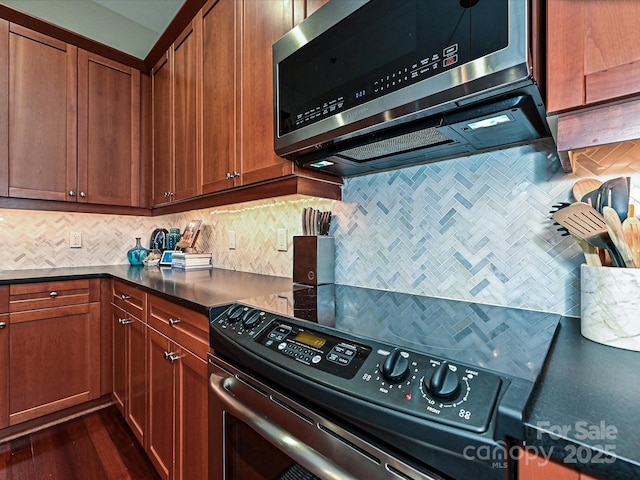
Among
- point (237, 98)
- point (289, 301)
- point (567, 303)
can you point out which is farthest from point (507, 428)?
point (237, 98)

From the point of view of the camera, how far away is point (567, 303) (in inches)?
34.2

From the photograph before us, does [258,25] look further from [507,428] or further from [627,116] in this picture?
[507,428]

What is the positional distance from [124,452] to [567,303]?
2159mm

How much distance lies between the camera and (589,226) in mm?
676

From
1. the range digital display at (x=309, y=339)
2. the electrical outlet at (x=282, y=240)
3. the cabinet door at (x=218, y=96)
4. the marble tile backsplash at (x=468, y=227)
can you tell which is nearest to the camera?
the range digital display at (x=309, y=339)

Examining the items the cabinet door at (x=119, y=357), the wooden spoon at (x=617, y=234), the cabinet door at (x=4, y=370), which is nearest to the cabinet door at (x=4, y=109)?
the cabinet door at (x=4, y=370)

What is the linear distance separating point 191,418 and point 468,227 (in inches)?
47.9

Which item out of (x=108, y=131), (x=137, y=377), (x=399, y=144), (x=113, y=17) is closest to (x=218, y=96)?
(x=399, y=144)

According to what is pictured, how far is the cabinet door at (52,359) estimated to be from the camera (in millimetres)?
1816

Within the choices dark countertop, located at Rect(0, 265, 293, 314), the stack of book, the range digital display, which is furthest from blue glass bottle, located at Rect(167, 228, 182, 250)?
the range digital display

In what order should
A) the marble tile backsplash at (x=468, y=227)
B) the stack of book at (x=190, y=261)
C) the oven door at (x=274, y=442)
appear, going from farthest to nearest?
the stack of book at (x=190, y=261), the marble tile backsplash at (x=468, y=227), the oven door at (x=274, y=442)

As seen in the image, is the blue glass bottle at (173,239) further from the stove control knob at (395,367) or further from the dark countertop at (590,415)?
the dark countertop at (590,415)

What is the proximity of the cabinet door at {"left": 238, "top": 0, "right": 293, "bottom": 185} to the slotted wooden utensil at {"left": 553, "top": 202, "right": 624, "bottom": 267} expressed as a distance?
0.89 m

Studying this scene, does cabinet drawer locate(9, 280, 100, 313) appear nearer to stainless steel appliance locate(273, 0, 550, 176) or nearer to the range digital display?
stainless steel appliance locate(273, 0, 550, 176)
